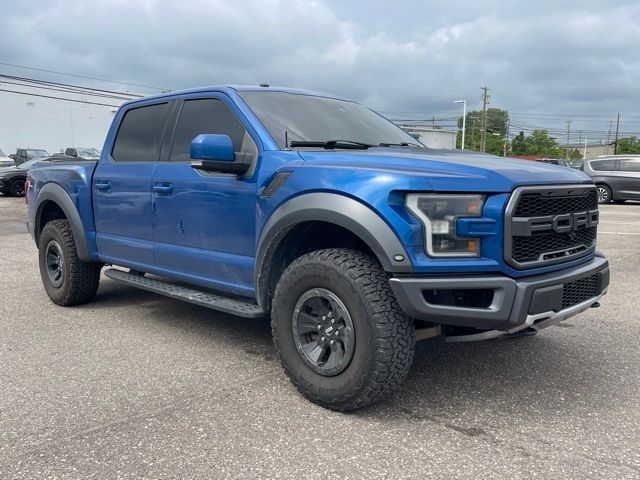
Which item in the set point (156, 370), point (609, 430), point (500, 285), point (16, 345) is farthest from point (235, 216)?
point (609, 430)

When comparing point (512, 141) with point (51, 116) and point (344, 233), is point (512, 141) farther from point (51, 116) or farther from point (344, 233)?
point (344, 233)

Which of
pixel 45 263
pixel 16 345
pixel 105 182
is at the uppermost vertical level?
pixel 105 182

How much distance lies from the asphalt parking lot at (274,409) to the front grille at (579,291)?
62 centimetres

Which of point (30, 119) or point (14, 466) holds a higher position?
point (30, 119)

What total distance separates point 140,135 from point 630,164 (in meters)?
17.8

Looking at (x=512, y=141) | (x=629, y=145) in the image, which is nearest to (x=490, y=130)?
(x=512, y=141)

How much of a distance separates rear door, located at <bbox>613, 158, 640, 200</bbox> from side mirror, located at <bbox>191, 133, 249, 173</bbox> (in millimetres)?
18200

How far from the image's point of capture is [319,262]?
3.26 m

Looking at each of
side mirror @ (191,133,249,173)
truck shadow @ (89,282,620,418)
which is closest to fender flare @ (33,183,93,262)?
truck shadow @ (89,282,620,418)

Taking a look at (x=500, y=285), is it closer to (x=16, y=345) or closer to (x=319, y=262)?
(x=319, y=262)

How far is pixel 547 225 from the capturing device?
10.2 ft

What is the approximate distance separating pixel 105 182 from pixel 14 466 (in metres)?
2.88

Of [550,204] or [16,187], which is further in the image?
[16,187]

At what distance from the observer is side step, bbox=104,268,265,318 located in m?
3.73
